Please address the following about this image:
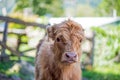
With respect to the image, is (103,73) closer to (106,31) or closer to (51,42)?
(106,31)

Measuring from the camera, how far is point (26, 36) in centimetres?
1137

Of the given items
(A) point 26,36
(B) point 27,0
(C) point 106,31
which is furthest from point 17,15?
(C) point 106,31

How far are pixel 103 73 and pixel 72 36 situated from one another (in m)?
6.33

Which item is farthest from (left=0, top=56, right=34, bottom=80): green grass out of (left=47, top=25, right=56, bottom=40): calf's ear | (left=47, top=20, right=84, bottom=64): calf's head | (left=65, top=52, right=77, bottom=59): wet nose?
(left=65, top=52, right=77, bottom=59): wet nose

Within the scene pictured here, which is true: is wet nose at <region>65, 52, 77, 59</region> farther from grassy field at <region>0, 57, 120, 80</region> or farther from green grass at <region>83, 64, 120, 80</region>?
green grass at <region>83, 64, 120, 80</region>

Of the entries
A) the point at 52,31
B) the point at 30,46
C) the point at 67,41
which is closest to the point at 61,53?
the point at 67,41

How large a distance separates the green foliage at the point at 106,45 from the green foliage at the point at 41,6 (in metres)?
2.08

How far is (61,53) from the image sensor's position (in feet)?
18.1

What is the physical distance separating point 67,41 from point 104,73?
638 cm

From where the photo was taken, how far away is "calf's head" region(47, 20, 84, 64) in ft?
17.5

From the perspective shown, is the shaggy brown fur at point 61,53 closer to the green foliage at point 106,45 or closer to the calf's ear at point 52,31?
the calf's ear at point 52,31

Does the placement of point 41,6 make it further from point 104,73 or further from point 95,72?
point 104,73

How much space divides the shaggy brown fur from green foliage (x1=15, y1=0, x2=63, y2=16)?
19.3ft

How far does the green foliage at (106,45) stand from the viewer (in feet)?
42.3
